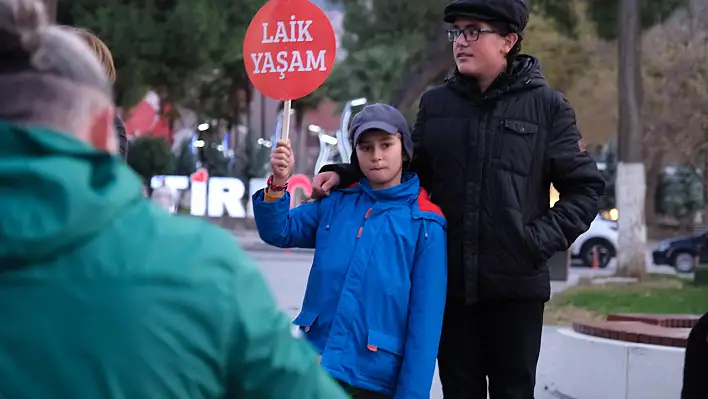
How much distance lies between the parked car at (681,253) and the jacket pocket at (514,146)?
78.5ft

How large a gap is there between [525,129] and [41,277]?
2.37m

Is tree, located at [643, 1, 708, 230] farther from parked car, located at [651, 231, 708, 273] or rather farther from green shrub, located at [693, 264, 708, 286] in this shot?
green shrub, located at [693, 264, 708, 286]

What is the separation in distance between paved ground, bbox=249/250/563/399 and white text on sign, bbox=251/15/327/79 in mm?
924

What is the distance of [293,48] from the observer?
4293 mm

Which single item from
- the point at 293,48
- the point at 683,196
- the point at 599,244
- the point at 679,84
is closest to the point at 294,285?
the point at 293,48

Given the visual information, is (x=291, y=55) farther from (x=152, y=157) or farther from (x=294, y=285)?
(x=152, y=157)

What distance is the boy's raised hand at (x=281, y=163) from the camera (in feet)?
11.6

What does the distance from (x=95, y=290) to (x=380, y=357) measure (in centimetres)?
218

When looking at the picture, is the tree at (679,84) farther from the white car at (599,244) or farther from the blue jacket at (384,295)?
the blue jacket at (384,295)

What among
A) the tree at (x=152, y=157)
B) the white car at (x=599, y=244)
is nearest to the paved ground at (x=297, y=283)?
the white car at (x=599, y=244)

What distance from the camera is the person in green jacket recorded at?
1166 millimetres

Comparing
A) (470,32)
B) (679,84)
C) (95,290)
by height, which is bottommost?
(95,290)

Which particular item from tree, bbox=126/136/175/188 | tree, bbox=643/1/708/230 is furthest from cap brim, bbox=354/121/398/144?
tree, bbox=126/136/175/188

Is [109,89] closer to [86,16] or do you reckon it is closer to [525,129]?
[525,129]
